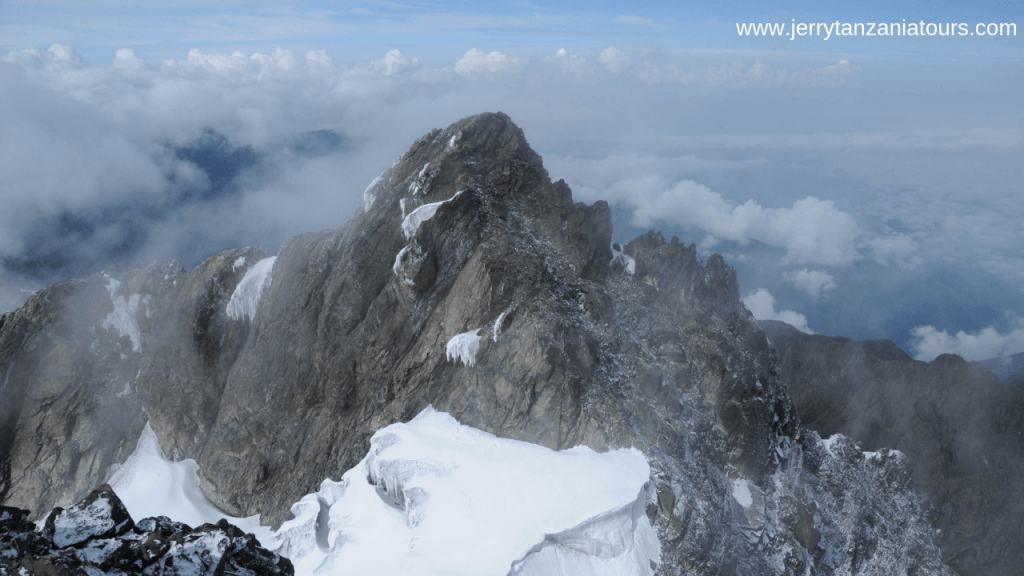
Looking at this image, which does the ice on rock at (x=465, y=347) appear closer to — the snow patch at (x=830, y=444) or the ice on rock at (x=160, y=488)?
the ice on rock at (x=160, y=488)

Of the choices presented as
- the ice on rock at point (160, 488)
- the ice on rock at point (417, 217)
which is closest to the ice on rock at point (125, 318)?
the ice on rock at point (160, 488)

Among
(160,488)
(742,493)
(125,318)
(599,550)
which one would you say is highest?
(125,318)

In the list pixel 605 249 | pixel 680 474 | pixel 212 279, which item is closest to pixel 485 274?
pixel 605 249

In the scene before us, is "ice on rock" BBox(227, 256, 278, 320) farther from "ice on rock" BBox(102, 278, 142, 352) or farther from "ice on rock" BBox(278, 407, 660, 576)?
"ice on rock" BBox(278, 407, 660, 576)

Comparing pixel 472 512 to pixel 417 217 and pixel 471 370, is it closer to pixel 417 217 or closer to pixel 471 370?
pixel 471 370

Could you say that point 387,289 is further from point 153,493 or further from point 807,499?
point 807,499

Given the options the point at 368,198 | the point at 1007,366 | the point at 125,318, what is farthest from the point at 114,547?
the point at 1007,366
